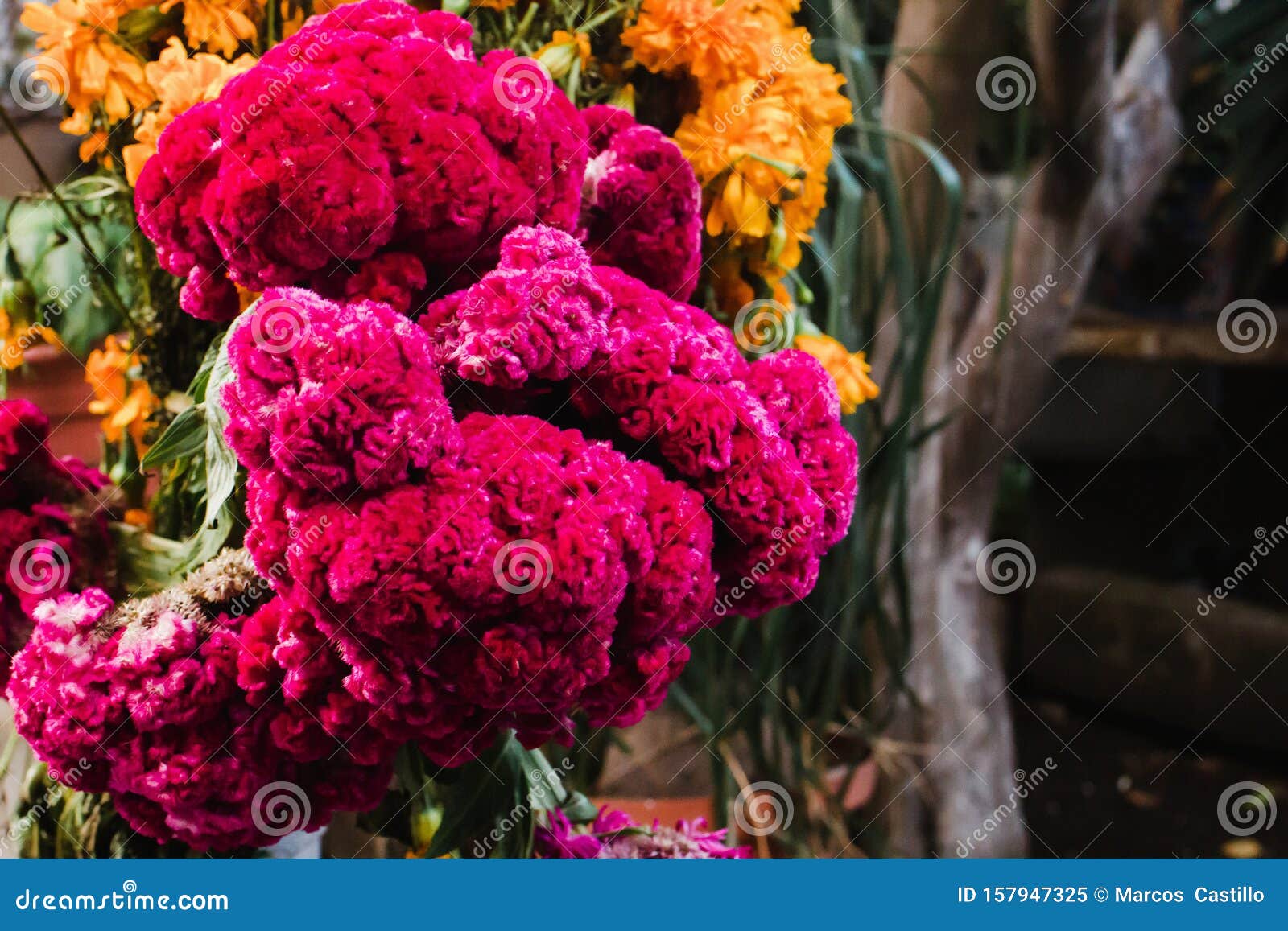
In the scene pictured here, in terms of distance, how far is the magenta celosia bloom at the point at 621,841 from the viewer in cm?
62

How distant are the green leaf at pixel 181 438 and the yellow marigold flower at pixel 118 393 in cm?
14

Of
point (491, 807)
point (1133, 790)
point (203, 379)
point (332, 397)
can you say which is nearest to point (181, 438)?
point (203, 379)

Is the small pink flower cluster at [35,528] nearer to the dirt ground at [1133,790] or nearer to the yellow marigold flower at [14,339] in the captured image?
the yellow marigold flower at [14,339]

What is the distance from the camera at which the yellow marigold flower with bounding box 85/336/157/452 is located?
62cm

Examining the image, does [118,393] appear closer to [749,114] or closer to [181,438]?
[181,438]

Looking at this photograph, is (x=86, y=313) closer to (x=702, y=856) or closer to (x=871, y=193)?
(x=702, y=856)

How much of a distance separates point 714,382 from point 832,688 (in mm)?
728

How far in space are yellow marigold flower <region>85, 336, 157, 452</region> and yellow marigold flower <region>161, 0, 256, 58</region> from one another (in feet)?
0.63

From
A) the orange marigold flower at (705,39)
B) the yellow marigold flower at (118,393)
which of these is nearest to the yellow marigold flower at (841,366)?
the orange marigold flower at (705,39)

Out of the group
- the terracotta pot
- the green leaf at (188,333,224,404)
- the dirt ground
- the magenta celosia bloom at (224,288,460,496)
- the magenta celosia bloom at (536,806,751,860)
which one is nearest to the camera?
the magenta celosia bloom at (224,288,460,496)

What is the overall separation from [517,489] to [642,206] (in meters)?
0.18

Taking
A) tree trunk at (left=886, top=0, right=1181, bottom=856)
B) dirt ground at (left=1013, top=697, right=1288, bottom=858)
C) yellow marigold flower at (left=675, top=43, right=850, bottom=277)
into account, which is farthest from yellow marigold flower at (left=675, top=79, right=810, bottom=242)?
dirt ground at (left=1013, top=697, right=1288, bottom=858)

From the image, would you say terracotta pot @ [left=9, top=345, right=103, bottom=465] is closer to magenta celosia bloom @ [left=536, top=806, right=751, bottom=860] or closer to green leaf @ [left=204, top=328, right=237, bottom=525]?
green leaf @ [left=204, top=328, right=237, bottom=525]

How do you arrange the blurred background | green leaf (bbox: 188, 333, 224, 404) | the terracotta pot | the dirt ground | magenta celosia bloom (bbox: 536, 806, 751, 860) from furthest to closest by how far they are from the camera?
the dirt ground → the blurred background → the terracotta pot → magenta celosia bloom (bbox: 536, 806, 751, 860) → green leaf (bbox: 188, 333, 224, 404)
